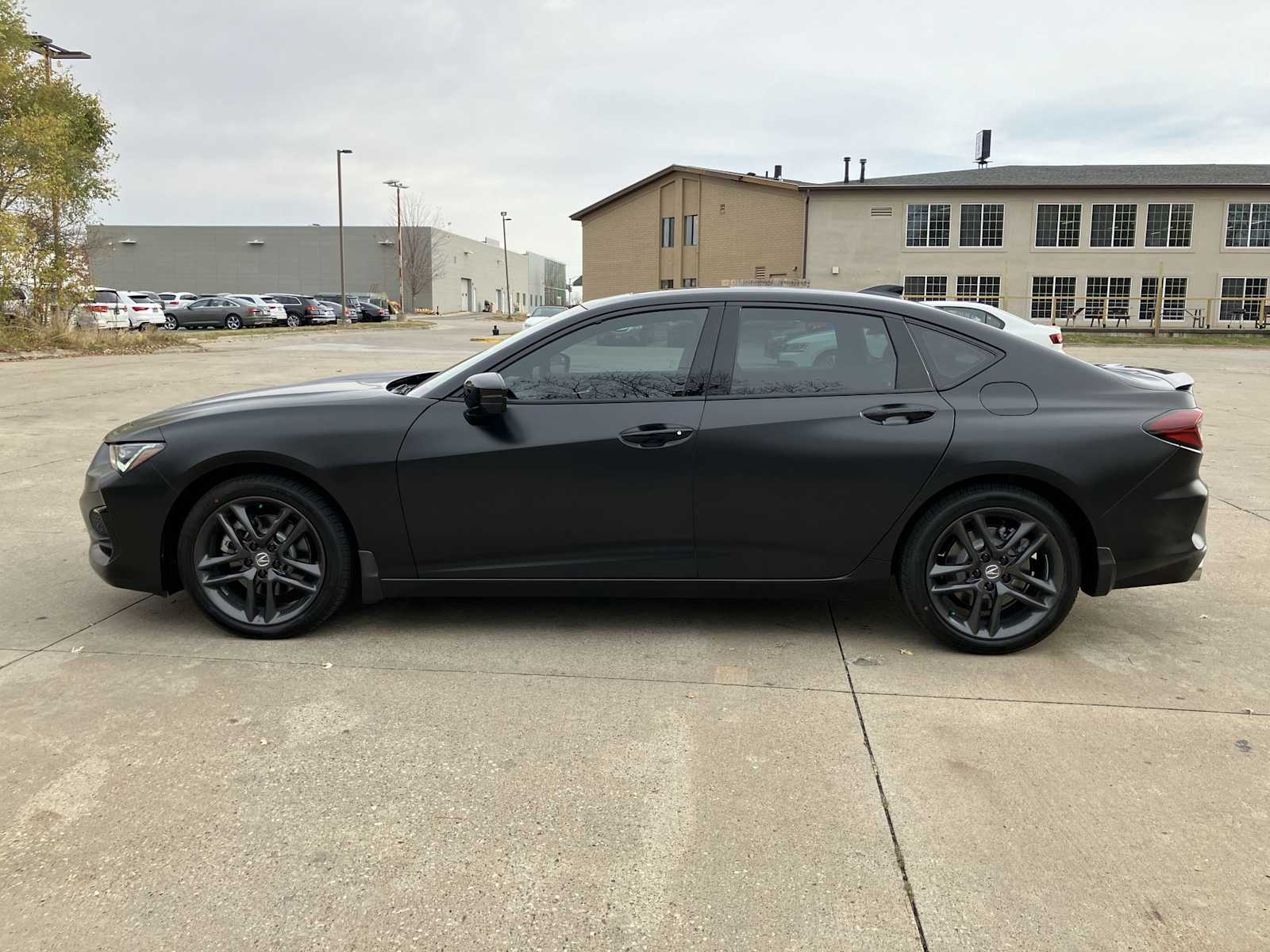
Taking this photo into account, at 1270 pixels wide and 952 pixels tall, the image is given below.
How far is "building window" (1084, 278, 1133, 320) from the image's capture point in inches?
1674

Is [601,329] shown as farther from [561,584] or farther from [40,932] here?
[40,932]

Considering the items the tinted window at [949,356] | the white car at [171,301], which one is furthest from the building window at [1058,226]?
the tinted window at [949,356]

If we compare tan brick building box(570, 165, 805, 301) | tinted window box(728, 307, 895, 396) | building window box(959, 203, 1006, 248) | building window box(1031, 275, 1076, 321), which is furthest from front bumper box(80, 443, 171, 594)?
building window box(1031, 275, 1076, 321)

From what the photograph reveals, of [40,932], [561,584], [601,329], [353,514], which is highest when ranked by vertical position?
[601,329]

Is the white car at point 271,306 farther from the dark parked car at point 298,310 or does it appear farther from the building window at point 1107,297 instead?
the building window at point 1107,297

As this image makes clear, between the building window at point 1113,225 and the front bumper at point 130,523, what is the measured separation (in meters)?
45.7

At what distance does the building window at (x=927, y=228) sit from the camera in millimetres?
42500

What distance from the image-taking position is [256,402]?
4.30 metres

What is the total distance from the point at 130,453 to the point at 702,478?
2.49m

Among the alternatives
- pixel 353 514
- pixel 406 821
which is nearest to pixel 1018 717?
pixel 406 821

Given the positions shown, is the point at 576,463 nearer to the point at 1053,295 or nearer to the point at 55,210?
the point at 55,210

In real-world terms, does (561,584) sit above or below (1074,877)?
above

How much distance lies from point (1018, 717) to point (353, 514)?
109 inches

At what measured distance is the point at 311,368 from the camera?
18469 millimetres
